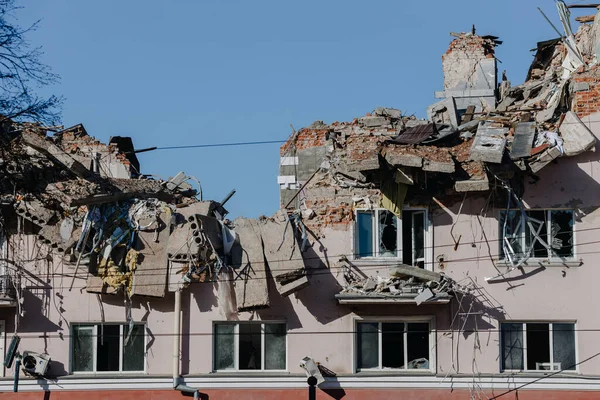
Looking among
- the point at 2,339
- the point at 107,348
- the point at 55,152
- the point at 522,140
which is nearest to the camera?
the point at 522,140

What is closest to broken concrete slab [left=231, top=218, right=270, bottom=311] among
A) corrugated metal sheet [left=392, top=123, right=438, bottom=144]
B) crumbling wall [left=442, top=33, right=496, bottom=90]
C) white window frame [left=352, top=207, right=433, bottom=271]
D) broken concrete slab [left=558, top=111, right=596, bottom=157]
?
white window frame [left=352, top=207, right=433, bottom=271]

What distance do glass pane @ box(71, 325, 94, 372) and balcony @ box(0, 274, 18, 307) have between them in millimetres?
1444

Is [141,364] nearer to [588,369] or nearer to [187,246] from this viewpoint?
[187,246]

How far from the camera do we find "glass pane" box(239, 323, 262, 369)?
26031mm

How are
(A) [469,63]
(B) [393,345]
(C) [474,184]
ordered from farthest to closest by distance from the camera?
(A) [469,63]
(B) [393,345]
(C) [474,184]

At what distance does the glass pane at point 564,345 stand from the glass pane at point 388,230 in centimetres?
378

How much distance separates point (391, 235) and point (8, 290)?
8.14 meters

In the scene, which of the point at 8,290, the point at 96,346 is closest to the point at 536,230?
the point at 96,346

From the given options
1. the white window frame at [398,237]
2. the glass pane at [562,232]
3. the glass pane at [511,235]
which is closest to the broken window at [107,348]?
the white window frame at [398,237]

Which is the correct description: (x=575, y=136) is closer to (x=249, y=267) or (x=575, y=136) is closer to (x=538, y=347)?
Answer: (x=538, y=347)

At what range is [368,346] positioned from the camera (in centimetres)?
2600

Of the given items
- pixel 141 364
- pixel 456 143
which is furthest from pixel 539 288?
pixel 141 364

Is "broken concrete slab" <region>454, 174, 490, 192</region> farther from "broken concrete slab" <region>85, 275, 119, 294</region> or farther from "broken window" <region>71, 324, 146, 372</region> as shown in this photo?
"broken concrete slab" <region>85, 275, 119, 294</region>

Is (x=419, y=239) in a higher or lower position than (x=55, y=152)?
lower
